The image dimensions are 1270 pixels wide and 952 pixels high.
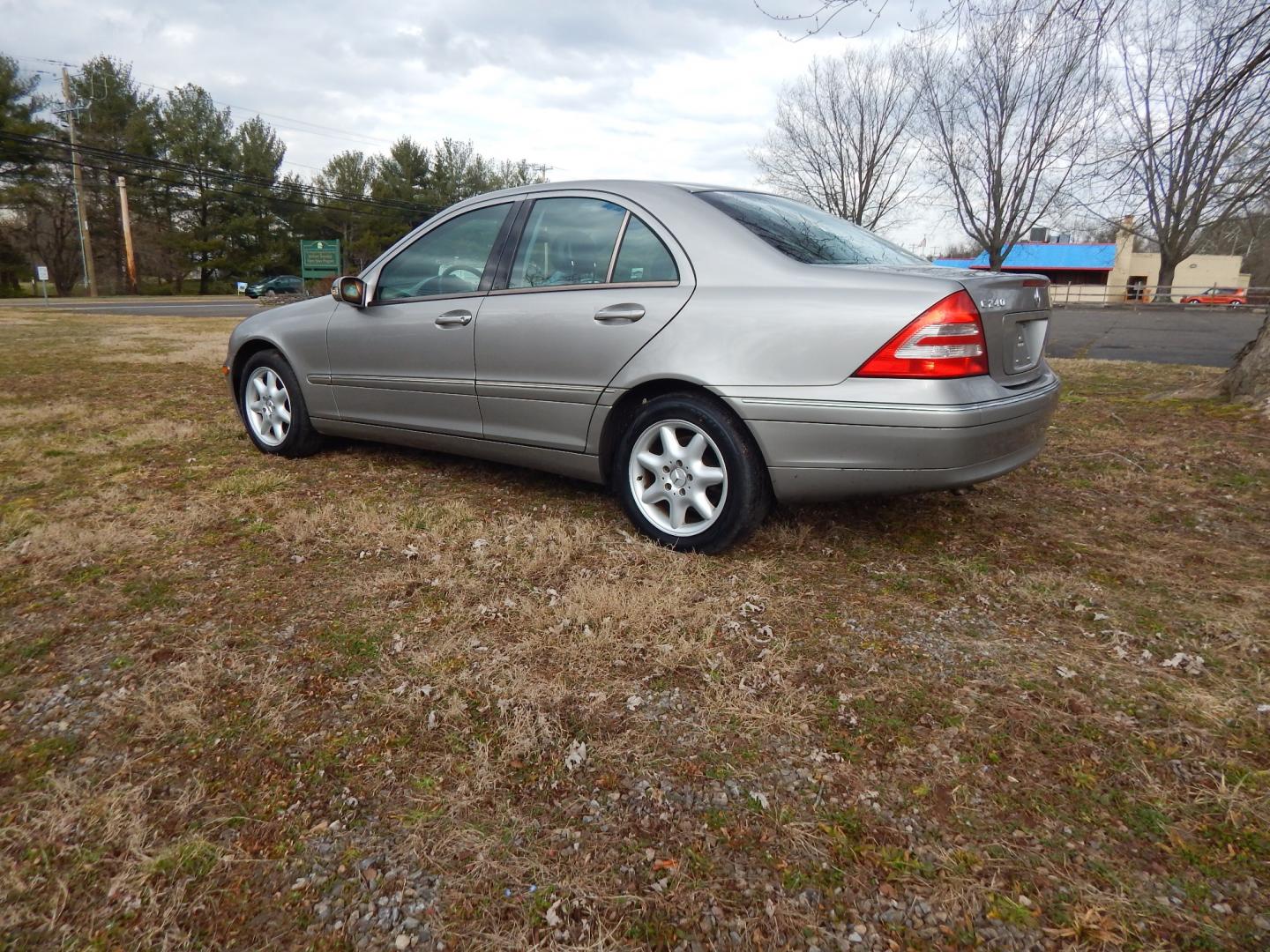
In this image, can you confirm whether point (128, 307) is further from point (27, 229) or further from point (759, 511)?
point (759, 511)

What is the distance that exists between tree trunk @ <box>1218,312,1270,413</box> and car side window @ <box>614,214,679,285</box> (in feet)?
16.9

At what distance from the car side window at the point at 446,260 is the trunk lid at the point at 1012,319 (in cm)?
231

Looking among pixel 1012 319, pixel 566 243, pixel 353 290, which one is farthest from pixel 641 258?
pixel 353 290

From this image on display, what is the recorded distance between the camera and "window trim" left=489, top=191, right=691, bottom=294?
3178 millimetres

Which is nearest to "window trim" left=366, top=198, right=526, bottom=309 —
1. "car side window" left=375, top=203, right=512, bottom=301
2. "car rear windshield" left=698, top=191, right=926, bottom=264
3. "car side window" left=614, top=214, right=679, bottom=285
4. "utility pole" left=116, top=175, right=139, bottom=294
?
"car side window" left=375, top=203, right=512, bottom=301

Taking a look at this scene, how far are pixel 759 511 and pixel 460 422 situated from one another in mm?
1717

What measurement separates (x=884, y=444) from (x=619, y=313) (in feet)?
4.06

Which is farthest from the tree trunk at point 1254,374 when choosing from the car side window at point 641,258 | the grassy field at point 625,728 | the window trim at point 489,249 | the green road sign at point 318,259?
the green road sign at point 318,259

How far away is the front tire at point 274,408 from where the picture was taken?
4.64m

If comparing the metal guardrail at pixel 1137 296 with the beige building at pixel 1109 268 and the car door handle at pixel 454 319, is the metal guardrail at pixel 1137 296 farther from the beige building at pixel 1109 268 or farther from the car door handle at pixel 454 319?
the car door handle at pixel 454 319

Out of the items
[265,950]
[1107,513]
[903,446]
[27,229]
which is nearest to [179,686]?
[265,950]

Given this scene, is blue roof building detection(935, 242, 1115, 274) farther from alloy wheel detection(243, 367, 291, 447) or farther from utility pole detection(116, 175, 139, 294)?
alloy wheel detection(243, 367, 291, 447)

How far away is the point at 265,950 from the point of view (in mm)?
1359

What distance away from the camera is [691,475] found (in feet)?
10.2
